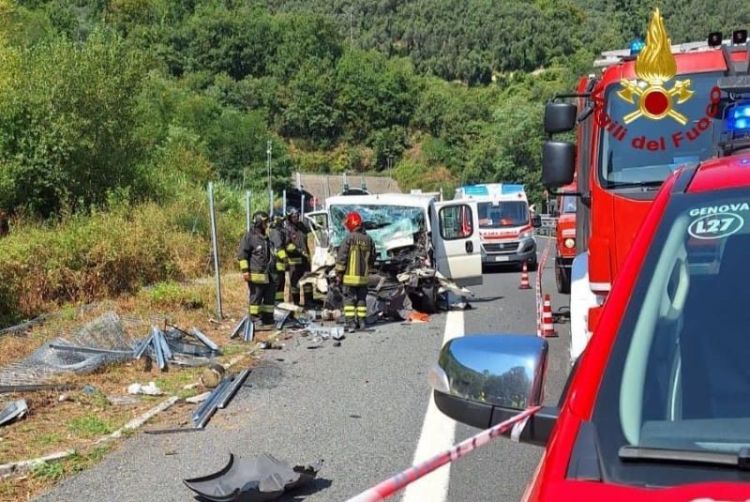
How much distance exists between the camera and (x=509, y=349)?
2488 millimetres

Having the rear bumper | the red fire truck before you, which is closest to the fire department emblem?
the red fire truck

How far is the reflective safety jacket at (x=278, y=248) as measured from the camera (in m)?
13.8

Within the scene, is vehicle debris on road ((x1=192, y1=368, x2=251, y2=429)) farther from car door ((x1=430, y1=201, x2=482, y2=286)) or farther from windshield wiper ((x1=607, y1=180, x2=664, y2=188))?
car door ((x1=430, y1=201, x2=482, y2=286))

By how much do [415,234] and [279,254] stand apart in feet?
8.53

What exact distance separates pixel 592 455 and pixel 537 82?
11052 cm

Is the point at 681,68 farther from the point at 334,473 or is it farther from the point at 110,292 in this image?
the point at 110,292

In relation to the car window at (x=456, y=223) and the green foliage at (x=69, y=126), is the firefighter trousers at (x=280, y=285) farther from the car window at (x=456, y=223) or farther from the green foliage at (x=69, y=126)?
the green foliage at (x=69, y=126)

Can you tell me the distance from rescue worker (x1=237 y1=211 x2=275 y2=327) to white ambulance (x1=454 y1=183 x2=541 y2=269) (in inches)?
372

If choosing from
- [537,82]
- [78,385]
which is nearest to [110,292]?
[78,385]

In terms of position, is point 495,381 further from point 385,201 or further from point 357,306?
point 385,201

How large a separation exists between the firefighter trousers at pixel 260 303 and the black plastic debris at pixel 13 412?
5252 mm

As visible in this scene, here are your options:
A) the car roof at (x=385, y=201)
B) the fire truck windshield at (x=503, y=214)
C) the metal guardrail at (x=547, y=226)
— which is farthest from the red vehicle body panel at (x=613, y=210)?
the metal guardrail at (x=547, y=226)

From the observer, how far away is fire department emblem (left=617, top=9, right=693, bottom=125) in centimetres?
664

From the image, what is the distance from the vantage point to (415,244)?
15.0 m
